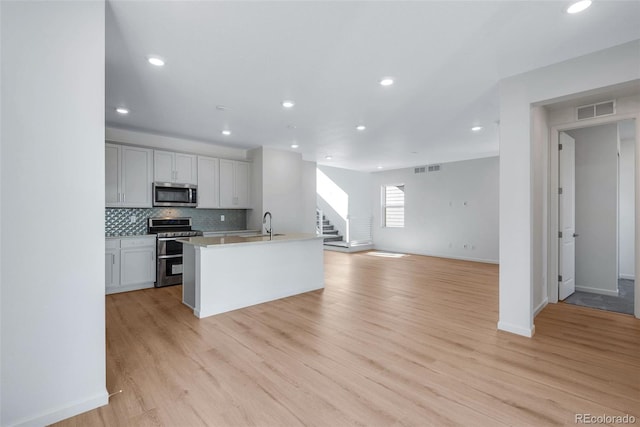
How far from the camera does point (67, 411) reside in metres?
1.85

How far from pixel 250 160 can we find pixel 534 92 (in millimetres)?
5324

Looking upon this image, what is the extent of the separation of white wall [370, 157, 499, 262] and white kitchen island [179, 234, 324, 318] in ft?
16.4

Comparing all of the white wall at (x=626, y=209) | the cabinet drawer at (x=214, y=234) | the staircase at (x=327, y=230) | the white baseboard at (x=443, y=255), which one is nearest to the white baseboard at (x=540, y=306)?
the white wall at (x=626, y=209)

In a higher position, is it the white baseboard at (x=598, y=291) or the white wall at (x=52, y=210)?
the white wall at (x=52, y=210)

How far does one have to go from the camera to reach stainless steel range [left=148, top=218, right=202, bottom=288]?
17.0 feet

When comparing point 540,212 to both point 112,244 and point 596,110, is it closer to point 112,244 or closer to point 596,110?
point 596,110

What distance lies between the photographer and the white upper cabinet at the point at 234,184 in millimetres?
6301

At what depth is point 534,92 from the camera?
3.04 m

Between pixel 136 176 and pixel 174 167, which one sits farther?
pixel 174 167

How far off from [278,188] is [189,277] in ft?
10.6

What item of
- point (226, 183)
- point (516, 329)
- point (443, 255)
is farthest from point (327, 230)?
point (516, 329)

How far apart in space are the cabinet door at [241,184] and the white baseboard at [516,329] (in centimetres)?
522

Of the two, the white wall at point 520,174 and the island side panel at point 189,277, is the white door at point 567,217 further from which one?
the island side panel at point 189,277

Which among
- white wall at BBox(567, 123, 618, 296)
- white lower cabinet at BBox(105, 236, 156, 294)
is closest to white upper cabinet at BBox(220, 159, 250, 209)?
white lower cabinet at BBox(105, 236, 156, 294)
